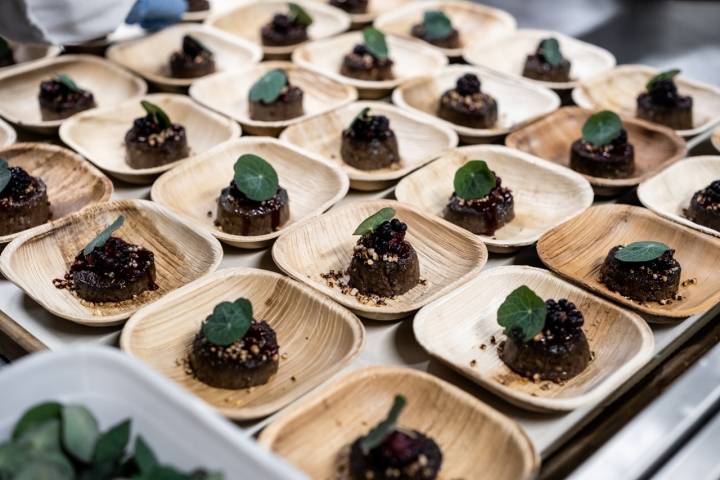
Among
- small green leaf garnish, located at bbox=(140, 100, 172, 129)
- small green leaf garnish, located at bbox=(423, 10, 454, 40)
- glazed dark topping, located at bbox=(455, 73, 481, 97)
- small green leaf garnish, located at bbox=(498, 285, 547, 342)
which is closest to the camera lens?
small green leaf garnish, located at bbox=(498, 285, 547, 342)

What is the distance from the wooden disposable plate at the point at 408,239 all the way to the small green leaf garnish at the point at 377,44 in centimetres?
161

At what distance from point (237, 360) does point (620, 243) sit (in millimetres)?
1878

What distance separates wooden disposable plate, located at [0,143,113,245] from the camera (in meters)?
4.09

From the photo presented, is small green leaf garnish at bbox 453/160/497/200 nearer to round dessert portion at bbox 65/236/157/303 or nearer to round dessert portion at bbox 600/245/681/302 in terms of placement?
round dessert portion at bbox 600/245/681/302

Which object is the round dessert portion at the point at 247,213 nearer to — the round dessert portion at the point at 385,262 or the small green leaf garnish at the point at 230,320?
the round dessert portion at the point at 385,262

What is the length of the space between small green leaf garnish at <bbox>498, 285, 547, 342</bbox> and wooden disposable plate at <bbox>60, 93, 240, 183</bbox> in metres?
1.89

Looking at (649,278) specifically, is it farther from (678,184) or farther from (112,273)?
(112,273)

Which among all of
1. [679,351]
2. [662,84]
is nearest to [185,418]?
[679,351]

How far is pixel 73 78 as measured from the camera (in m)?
5.29

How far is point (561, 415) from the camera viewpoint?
2.88 metres

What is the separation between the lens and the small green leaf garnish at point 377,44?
523 centimetres

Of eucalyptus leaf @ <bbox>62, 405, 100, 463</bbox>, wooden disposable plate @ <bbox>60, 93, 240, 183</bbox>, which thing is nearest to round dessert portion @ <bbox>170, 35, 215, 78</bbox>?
wooden disposable plate @ <bbox>60, 93, 240, 183</bbox>

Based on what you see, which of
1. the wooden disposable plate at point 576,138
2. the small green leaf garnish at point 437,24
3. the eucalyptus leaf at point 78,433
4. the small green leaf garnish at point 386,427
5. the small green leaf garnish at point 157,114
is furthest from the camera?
the small green leaf garnish at point 437,24

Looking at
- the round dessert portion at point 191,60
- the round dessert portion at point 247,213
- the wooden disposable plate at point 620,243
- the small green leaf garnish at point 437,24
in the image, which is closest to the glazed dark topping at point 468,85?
the small green leaf garnish at point 437,24
